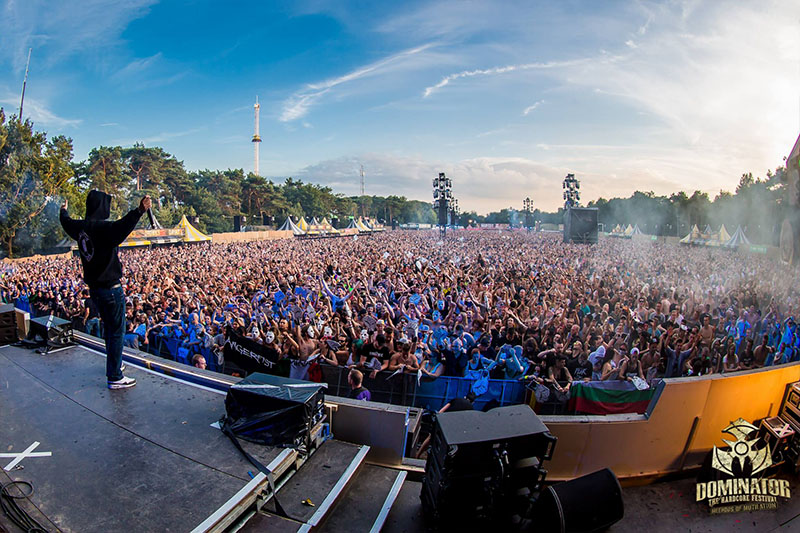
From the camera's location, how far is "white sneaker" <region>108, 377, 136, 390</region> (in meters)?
3.59

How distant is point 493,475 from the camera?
240 centimetres

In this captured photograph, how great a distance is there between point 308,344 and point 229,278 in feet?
26.6

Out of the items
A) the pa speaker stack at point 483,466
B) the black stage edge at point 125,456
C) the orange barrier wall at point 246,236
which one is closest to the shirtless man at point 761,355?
the pa speaker stack at point 483,466

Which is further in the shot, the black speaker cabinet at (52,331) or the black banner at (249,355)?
the black banner at (249,355)

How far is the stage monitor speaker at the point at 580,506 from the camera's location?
8.43 ft

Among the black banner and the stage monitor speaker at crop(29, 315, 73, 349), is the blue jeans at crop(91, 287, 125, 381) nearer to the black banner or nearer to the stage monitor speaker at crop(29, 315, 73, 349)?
the stage monitor speaker at crop(29, 315, 73, 349)

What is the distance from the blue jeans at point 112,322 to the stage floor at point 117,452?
0.23 m

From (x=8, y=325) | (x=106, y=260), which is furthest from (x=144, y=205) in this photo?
(x=8, y=325)

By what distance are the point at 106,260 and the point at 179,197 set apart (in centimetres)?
6156

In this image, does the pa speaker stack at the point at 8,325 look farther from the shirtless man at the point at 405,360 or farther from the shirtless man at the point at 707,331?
the shirtless man at the point at 707,331

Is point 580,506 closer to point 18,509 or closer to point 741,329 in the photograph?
point 18,509

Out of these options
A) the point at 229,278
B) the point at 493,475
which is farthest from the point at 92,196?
the point at 229,278

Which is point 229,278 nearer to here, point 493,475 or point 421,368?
point 421,368

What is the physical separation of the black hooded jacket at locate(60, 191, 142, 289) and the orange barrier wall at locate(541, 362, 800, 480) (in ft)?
12.9
